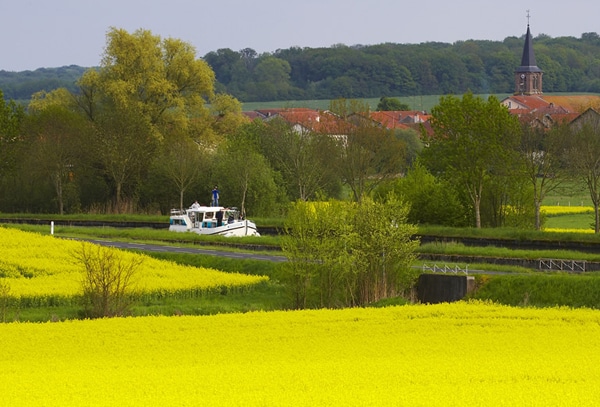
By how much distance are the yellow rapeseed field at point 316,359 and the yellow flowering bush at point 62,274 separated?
10.6 meters

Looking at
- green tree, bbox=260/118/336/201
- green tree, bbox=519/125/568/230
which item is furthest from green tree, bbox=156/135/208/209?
green tree, bbox=519/125/568/230

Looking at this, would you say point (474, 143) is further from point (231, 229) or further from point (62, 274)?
point (62, 274)

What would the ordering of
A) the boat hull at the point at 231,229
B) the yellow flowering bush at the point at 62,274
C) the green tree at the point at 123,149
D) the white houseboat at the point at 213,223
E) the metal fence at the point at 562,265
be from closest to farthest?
1. the yellow flowering bush at the point at 62,274
2. the metal fence at the point at 562,265
3. the boat hull at the point at 231,229
4. the white houseboat at the point at 213,223
5. the green tree at the point at 123,149

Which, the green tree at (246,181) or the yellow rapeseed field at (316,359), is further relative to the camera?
the green tree at (246,181)

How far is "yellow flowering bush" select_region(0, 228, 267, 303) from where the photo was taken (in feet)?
157

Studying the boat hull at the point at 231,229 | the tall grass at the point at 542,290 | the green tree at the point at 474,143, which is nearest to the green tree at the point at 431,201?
the green tree at the point at 474,143

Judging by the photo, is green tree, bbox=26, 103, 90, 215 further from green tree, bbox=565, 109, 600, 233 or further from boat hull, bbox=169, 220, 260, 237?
green tree, bbox=565, 109, 600, 233

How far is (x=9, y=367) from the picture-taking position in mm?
28797

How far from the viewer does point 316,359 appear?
30844 mm

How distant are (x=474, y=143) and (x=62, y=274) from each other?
28788 millimetres

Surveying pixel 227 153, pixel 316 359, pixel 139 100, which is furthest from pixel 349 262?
pixel 139 100

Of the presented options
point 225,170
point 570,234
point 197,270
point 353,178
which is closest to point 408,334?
point 197,270

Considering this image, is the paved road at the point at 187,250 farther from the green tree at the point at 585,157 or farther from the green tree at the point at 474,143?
the green tree at the point at 585,157

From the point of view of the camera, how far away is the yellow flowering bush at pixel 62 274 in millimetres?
47812
